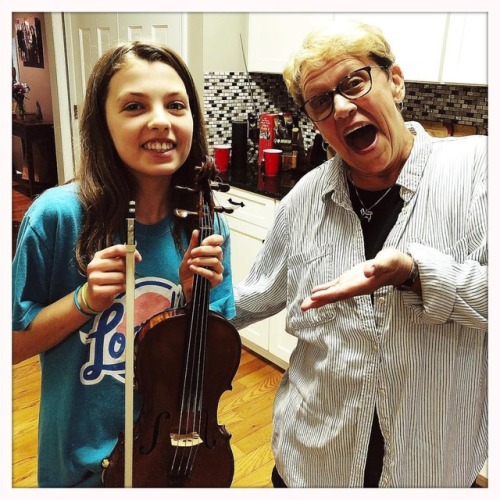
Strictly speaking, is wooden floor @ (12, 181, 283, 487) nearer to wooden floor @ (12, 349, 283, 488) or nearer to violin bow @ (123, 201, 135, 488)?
wooden floor @ (12, 349, 283, 488)

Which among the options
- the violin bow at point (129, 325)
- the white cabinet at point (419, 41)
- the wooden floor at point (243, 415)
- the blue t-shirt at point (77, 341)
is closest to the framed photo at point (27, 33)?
the blue t-shirt at point (77, 341)

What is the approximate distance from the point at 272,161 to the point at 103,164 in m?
1.67

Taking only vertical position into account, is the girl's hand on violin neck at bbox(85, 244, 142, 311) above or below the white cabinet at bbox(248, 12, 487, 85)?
below

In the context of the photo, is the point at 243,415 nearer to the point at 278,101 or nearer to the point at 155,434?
the point at 155,434

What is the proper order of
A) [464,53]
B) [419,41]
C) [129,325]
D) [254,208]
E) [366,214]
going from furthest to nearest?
[254,208] → [419,41] → [464,53] → [366,214] → [129,325]

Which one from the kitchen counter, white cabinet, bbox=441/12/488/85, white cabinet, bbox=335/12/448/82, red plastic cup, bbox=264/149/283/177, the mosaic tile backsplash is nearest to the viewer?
white cabinet, bbox=441/12/488/85

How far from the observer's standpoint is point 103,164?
795mm

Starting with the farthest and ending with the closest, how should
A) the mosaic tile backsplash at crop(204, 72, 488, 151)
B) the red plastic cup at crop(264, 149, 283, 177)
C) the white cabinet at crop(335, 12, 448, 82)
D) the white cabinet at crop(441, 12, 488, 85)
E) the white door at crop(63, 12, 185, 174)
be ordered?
1. the red plastic cup at crop(264, 149, 283, 177)
2. the mosaic tile backsplash at crop(204, 72, 488, 151)
3. the white cabinet at crop(335, 12, 448, 82)
4. the white cabinet at crop(441, 12, 488, 85)
5. the white door at crop(63, 12, 185, 174)

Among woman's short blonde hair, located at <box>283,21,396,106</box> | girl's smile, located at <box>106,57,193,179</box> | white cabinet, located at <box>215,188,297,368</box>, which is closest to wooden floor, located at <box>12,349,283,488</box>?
white cabinet, located at <box>215,188,297,368</box>

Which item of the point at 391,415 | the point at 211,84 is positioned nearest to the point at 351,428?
the point at 391,415

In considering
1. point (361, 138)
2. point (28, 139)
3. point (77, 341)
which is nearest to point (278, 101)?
point (28, 139)

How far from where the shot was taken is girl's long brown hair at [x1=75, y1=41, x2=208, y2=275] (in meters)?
0.75

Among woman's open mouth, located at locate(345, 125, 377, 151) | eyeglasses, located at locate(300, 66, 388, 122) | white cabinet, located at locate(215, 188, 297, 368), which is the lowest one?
white cabinet, located at locate(215, 188, 297, 368)
